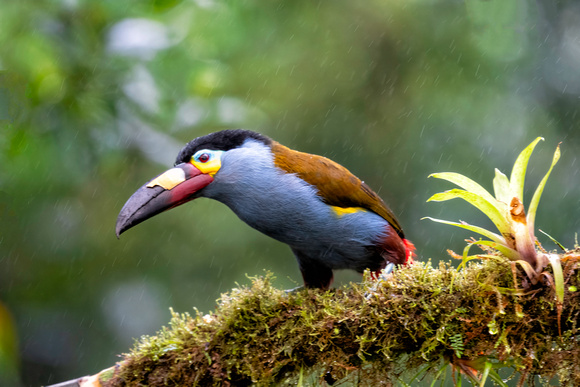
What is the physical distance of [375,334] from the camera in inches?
73.4

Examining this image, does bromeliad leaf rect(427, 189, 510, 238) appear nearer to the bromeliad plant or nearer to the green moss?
the bromeliad plant

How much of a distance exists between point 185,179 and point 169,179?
0.21 ft

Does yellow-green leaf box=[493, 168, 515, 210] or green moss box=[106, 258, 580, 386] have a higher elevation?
yellow-green leaf box=[493, 168, 515, 210]

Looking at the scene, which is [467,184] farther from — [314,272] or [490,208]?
[314,272]

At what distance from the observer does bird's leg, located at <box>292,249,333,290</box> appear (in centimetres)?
267

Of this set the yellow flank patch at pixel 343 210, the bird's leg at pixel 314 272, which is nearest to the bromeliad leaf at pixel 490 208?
the yellow flank patch at pixel 343 210

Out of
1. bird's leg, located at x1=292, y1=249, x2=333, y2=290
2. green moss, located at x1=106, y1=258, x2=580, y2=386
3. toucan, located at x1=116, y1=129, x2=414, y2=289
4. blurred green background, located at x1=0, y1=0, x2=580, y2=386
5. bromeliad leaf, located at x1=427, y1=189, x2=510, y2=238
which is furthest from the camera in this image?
blurred green background, located at x1=0, y1=0, x2=580, y2=386

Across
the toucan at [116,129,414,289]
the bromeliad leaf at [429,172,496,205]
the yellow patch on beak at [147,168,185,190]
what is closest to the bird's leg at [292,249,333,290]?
the toucan at [116,129,414,289]

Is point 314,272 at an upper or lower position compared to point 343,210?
lower

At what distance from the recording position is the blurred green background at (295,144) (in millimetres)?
4344

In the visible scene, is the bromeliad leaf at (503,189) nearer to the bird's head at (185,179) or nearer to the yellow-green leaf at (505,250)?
the yellow-green leaf at (505,250)

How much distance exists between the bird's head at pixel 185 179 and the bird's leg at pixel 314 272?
54 centimetres

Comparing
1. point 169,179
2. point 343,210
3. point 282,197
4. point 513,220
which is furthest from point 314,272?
point 513,220

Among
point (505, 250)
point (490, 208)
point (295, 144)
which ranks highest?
point (295, 144)
